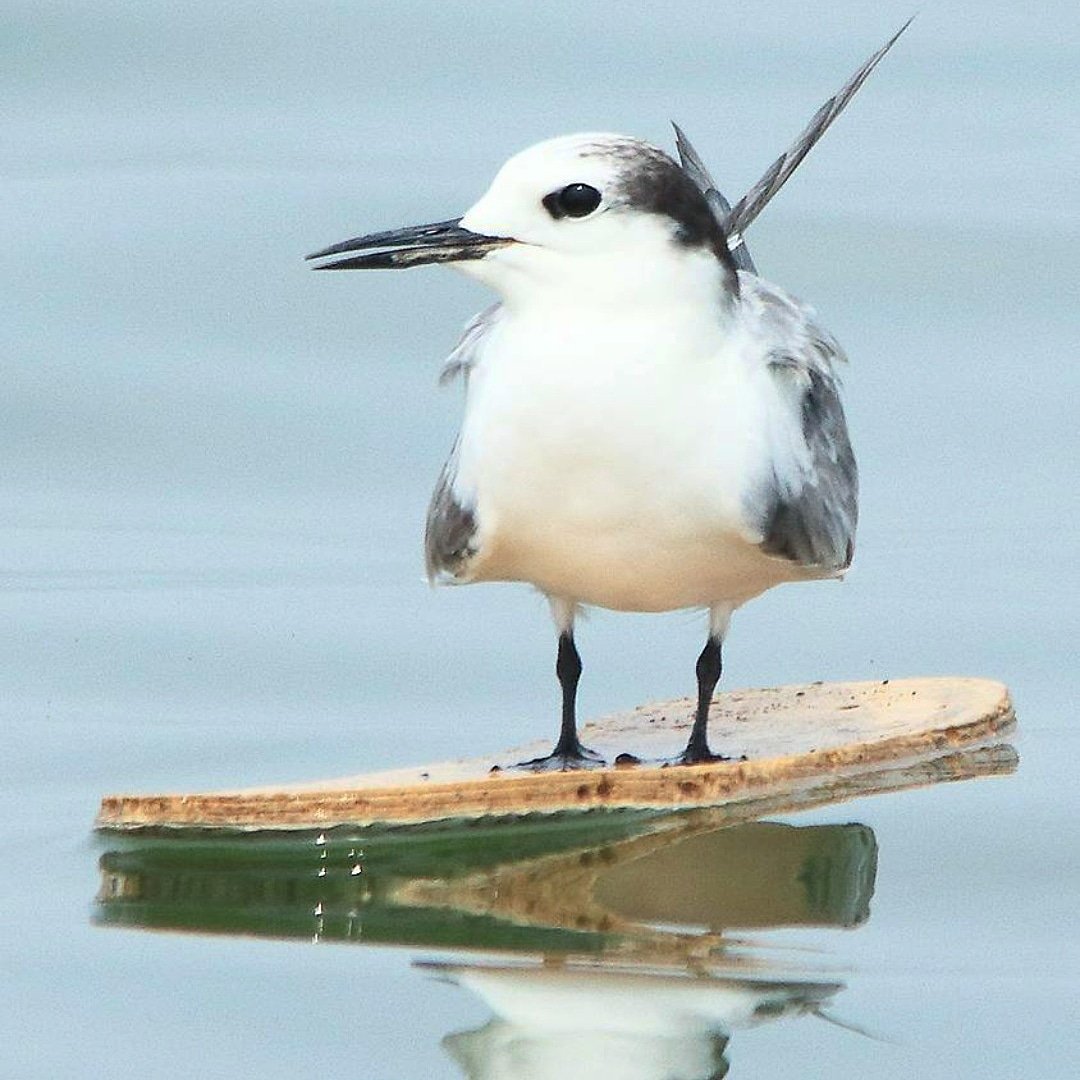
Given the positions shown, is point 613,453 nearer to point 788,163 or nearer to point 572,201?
point 572,201

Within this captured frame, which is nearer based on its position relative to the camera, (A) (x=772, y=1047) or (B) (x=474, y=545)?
(A) (x=772, y=1047)

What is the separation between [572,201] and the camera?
6.22 metres

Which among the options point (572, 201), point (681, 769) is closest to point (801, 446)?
point (681, 769)

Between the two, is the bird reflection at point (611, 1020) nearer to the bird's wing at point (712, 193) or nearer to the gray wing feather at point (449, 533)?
the gray wing feather at point (449, 533)

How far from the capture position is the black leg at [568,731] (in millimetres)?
6977

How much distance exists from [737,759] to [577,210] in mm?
1290

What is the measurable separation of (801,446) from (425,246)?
3.06 ft

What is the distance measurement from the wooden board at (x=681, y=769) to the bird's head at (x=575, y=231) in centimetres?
97

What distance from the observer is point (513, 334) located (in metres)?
6.37

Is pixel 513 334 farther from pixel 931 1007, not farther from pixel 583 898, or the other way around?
pixel 931 1007

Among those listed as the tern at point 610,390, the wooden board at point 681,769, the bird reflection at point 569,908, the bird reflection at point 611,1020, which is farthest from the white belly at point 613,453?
the bird reflection at point 611,1020

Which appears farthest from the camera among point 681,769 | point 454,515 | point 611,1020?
point 681,769

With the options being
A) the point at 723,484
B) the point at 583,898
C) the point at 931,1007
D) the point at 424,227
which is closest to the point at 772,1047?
the point at 931,1007

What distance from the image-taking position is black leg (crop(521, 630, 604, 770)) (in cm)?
698
